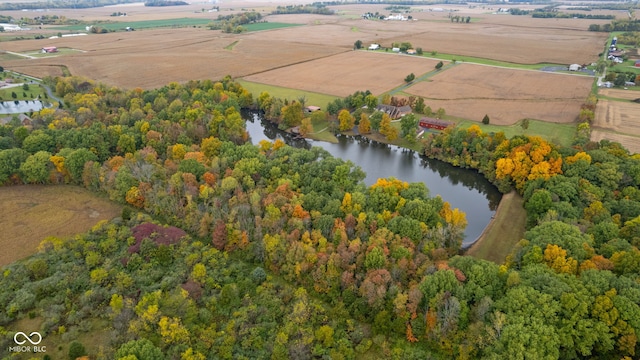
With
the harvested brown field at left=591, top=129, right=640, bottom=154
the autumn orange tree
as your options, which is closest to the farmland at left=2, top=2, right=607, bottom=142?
the harvested brown field at left=591, top=129, right=640, bottom=154

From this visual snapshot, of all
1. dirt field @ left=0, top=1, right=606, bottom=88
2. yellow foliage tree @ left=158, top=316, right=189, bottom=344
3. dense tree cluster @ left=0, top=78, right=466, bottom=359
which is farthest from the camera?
dirt field @ left=0, top=1, right=606, bottom=88

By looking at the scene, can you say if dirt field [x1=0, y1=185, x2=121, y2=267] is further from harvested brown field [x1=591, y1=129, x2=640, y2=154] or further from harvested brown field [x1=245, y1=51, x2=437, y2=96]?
harvested brown field [x1=591, y1=129, x2=640, y2=154]

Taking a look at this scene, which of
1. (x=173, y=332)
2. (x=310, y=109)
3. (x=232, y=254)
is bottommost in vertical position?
(x=173, y=332)

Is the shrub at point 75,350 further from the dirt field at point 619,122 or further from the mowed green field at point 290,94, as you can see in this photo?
the dirt field at point 619,122

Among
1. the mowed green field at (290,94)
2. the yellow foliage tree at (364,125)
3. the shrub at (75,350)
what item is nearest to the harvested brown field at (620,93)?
the yellow foliage tree at (364,125)

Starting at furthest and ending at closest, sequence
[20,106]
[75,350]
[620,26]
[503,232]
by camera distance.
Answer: [620,26] < [20,106] < [503,232] < [75,350]

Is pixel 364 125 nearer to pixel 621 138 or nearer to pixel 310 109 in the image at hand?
pixel 310 109

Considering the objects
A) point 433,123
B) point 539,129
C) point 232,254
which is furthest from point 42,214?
point 539,129
